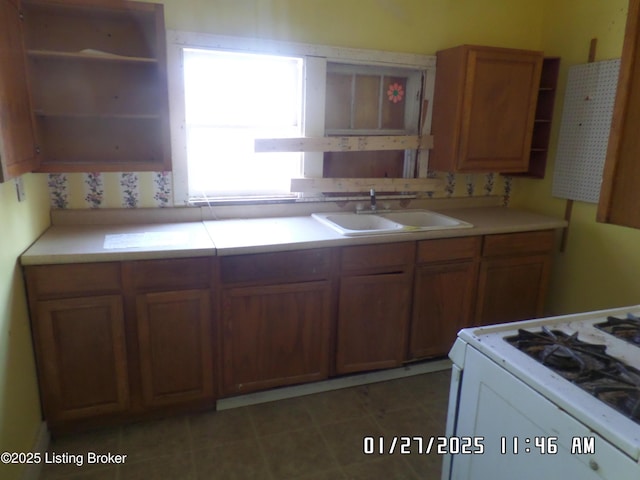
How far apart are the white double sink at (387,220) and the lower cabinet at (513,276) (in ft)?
0.92

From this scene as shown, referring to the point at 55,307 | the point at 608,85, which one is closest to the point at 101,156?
the point at 55,307

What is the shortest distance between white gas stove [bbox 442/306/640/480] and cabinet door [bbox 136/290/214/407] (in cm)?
127

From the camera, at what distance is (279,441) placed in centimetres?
219

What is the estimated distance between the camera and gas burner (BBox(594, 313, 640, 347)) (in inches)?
54.4

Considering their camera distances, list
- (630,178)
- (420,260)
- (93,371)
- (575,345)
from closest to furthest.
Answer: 1. (630,178)
2. (575,345)
3. (93,371)
4. (420,260)

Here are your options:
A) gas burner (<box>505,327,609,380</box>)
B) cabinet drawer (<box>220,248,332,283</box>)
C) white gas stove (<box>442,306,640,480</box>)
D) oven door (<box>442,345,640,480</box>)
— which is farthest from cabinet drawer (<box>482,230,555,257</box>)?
oven door (<box>442,345,640,480</box>)

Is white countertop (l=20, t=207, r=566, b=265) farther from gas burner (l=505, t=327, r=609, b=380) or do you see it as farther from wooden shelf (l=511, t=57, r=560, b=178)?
gas burner (l=505, t=327, r=609, b=380)

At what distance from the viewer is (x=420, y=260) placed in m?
2.60

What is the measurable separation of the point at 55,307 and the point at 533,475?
6.32ft

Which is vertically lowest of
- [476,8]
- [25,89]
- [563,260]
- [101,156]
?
[563,260]

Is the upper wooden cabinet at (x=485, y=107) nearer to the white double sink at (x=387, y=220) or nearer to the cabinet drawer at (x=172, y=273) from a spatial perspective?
the white double sink at (x=387, y=220)

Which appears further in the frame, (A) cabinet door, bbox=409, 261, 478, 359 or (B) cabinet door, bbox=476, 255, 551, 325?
(B) cabinet door, bbox=476, 255, 551, 325

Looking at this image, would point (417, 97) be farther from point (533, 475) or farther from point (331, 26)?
point (533, 475)

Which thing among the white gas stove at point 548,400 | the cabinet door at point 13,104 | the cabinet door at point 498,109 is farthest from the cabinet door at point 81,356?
the cabinet door at point 498,109
